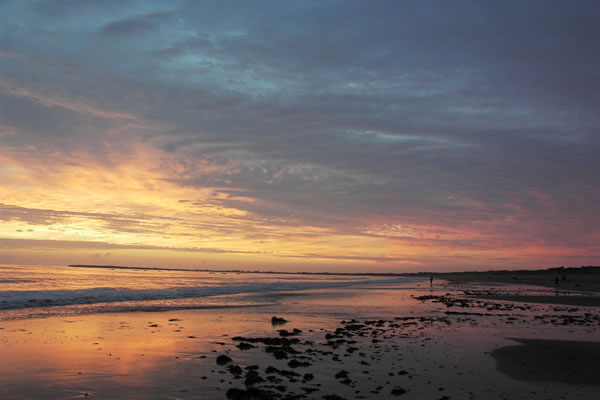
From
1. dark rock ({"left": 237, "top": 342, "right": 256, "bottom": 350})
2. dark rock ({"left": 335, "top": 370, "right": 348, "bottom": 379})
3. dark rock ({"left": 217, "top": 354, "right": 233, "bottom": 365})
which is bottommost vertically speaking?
dark rock ({"left": 237, "top": 342, "right": 256, "bottom": 350})

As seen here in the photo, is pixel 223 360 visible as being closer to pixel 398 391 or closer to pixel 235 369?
pixel 235 369

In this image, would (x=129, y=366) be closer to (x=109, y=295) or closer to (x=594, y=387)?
(x=594, y=387)

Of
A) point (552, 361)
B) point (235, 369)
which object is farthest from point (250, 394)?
point (552, 361)

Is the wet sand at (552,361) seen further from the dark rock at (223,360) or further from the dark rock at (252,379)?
the dark rock at (223,360)

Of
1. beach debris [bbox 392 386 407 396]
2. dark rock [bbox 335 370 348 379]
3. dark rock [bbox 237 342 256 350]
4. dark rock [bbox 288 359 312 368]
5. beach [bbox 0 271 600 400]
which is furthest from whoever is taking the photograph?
dark rock [bbox 237 342 256 350]

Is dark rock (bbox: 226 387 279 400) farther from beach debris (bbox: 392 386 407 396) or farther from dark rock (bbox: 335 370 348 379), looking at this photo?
beach debris (bbox: 392 386 407 396)

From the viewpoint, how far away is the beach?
30.3 feet

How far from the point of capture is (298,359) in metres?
12.3

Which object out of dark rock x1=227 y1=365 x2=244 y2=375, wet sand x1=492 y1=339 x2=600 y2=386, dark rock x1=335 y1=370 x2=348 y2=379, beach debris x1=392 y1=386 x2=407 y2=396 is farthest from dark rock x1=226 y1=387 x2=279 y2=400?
wet sand x1=492 y1=339 x2=600 y2=386

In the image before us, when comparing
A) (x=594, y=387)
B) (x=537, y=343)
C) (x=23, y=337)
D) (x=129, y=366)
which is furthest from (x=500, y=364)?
(x=23, y=337)

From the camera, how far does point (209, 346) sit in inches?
567

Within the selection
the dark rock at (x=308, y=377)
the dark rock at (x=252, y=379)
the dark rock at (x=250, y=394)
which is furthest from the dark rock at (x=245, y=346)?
the dark rock at (x=250, y=394)

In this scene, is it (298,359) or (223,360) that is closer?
(223,360)

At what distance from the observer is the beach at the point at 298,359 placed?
923 cm
